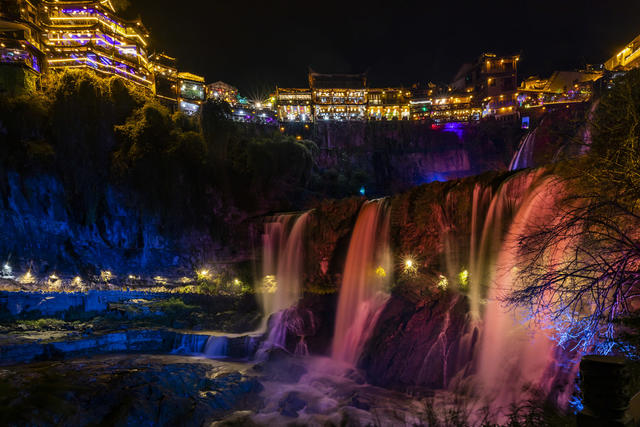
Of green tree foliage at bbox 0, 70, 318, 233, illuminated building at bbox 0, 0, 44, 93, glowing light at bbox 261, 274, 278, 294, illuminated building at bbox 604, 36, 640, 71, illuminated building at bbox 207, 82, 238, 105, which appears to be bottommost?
glowing light at bbox 261, 274, 278, 294

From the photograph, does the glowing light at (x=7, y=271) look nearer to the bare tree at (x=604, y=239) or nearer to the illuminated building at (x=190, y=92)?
the bare tree at (x=604, y=239)

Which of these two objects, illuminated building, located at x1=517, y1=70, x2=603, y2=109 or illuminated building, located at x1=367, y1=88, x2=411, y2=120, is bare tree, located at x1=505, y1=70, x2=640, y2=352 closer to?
illuminated building, located at x1=517, y1=70, x2=603, y2=109

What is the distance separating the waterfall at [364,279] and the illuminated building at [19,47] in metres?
25.7

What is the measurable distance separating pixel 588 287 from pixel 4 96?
31.5 meters

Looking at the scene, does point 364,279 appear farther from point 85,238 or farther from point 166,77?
point 166,77

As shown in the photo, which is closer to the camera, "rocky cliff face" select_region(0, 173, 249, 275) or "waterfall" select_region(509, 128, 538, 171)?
"rocky cliff face" select_region(0, 173, 249, 275)

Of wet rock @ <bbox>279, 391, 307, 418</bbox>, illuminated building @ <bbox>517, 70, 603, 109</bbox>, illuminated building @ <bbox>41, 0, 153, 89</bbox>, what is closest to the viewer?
wet rock @ <bbox>279, 391, 307, 418</bbox>

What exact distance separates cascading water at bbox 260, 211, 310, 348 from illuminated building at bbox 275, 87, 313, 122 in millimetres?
39072

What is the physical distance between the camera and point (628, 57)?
4128 centimetres

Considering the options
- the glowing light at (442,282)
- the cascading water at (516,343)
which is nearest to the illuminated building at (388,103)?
the glowing light at (442,282)

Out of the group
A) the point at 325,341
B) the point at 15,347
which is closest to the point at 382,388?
the point at 325,341

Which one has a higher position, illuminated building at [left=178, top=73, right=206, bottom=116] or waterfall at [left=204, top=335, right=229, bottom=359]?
illuminated building at [left=178, top=73, right=206, bottom=116]

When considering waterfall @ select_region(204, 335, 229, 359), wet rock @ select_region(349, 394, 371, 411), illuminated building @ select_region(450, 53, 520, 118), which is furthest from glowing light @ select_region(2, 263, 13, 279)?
illuminated building @ select_region(450, 53, 520, 118)

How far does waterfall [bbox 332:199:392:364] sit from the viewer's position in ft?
59.2
